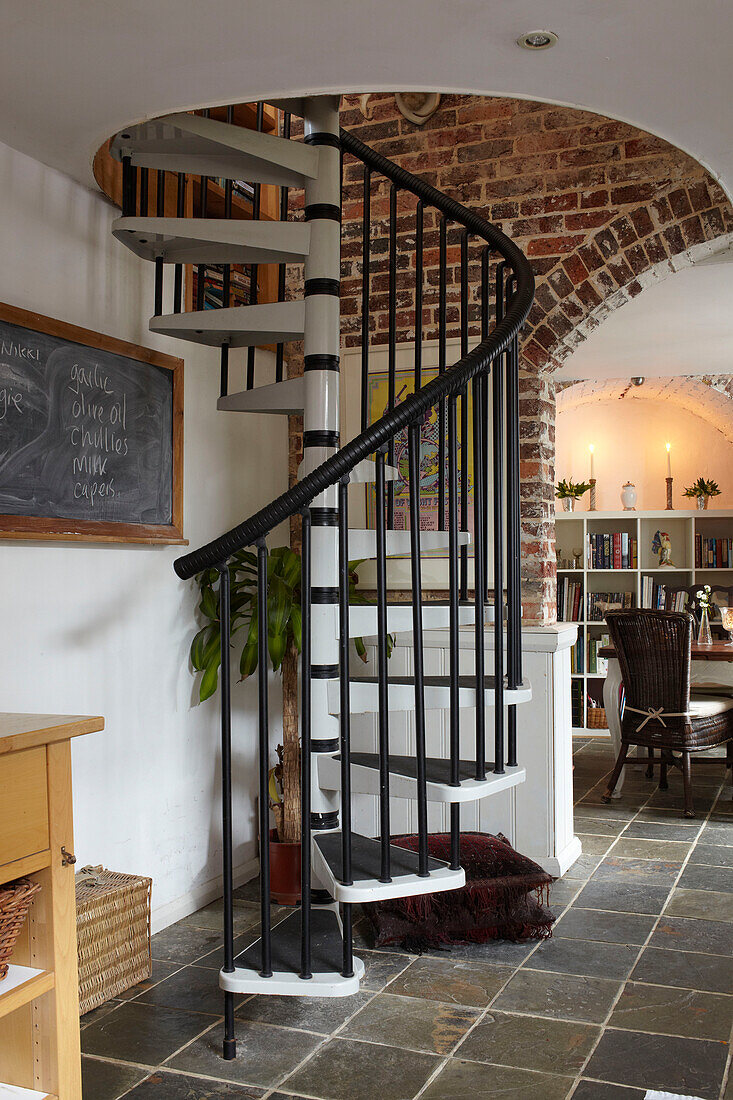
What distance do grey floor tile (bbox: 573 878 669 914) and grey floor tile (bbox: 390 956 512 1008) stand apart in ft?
2.26

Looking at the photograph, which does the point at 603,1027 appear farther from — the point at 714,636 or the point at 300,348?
the point at 714,636

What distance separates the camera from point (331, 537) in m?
2.99

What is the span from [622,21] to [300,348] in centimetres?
240

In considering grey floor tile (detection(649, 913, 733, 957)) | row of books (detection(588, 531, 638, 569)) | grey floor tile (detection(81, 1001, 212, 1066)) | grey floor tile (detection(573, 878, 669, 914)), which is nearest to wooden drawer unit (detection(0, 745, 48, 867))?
grey floor tile (detection(81, 1001, 212, 1066))

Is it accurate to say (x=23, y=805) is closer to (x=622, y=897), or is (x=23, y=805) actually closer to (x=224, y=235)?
(x=224, y=235)

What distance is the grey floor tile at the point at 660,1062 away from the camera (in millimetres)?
2271

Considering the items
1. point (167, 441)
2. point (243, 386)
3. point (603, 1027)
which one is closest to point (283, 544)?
point (243, 386)

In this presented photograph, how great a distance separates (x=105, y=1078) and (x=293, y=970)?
0.51m

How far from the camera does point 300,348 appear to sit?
436 cm

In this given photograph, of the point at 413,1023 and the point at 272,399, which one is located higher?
the point at 272,399

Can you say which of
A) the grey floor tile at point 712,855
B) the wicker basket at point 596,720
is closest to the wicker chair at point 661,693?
the grey floor tile at point 712,855

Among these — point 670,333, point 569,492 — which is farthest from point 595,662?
point 670,333

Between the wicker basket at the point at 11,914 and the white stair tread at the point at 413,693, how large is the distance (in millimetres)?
1084

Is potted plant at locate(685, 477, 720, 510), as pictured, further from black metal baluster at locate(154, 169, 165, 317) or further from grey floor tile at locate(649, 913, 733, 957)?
black metal baluster at locate(154, 169, 165, 317)
